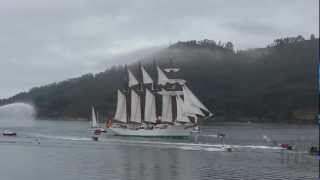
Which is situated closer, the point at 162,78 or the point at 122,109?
the point at 162,78

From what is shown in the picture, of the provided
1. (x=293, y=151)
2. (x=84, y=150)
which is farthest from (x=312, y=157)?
(x=84, y=150)

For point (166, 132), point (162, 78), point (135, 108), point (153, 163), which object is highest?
point (162, 78)

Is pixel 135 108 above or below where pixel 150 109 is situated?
above

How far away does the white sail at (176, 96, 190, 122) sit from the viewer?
164 meters

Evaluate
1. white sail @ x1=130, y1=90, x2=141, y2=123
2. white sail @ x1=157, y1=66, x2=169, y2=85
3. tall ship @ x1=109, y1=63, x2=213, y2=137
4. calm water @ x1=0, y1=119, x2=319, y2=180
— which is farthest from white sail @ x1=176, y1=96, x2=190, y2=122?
calm water @ x1=0, y1=119, x2=319, y2=180

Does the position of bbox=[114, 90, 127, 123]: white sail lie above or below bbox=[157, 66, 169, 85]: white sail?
below

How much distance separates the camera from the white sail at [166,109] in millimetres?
168750

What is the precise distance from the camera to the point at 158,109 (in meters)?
181

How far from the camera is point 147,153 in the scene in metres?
109

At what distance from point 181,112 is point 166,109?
521 centimetres

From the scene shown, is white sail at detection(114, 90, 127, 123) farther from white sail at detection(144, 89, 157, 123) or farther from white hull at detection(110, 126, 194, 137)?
white hull at detection(110, 126, 194, 137)

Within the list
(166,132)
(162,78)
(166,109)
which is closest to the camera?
(166,132)

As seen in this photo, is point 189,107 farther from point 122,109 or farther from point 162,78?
point 122,109

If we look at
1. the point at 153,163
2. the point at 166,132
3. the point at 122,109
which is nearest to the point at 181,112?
the point at 166,132
